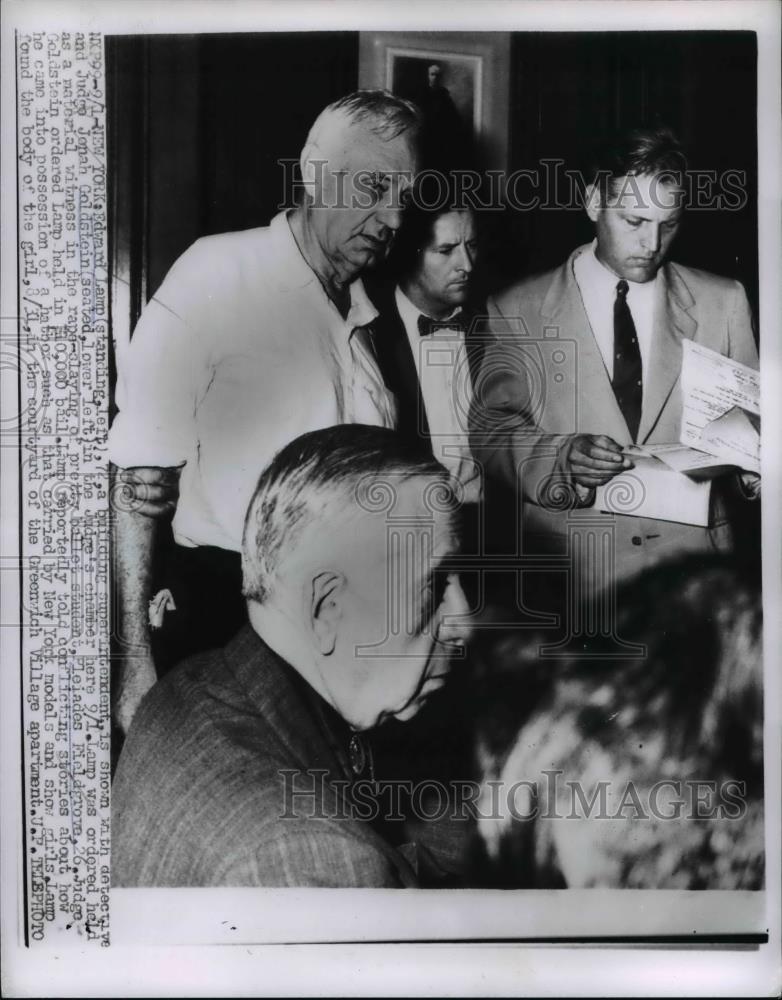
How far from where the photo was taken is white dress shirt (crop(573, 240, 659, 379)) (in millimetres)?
1029

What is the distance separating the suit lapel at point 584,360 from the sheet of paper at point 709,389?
9cm

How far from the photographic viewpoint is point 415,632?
1005mm

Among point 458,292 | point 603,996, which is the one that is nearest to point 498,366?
point 458,292

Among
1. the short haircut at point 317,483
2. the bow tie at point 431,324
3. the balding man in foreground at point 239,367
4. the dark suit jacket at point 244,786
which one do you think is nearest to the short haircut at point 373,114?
the balding man in foreground at point 239,367

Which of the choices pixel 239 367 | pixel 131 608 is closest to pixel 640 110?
pixel 239 367

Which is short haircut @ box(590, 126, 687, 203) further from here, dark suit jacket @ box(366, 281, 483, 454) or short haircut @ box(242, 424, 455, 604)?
short haircut @ box(242, 424, 455, 604)

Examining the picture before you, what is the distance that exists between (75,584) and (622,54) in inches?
40.0

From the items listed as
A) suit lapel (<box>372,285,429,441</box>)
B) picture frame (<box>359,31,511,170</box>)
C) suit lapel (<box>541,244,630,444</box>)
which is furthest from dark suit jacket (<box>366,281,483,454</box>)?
picture frame (<box>359,31,511,170</box>)

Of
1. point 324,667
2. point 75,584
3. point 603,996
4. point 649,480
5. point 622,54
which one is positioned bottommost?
point 603,996

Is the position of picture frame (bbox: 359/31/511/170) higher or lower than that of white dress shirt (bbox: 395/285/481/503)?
higher

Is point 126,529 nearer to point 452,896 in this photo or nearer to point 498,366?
point 498,366

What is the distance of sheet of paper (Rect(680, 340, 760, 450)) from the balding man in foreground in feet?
1.29

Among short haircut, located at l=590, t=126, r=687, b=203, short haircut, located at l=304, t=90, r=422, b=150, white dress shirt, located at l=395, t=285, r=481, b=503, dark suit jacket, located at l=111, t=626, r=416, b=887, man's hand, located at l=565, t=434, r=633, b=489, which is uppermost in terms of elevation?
short haircut, located at l=304, t=90, r=422, b=150

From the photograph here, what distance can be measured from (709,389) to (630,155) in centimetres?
33
